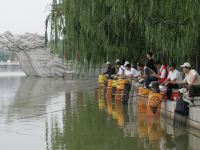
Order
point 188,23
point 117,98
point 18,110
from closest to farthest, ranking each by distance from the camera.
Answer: point 188,23 < point 18,110 < point 117,98

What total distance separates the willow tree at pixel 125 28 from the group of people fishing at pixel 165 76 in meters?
0.30

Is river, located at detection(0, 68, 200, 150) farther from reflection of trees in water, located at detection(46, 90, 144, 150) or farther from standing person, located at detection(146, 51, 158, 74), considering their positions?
standing person, located at detection(146, 51, 158, 74)

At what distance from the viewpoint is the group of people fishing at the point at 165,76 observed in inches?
386

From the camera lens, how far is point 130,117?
11.4 meters

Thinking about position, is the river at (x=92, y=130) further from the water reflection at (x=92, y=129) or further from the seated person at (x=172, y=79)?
the seated person at (x=172, y=79)

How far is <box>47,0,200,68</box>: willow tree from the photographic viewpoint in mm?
8727

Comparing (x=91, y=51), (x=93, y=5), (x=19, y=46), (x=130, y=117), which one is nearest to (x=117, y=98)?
(x=91, y=51)

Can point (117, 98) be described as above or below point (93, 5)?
below

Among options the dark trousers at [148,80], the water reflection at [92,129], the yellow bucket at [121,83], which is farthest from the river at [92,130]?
the yellow bucket at [121,83]

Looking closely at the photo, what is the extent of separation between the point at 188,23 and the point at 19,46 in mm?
33994

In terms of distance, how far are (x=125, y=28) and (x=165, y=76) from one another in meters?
1.78

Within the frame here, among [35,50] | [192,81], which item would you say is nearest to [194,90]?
[192,81]

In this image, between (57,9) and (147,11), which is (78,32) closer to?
(57,9)

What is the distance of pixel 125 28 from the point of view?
37.3 feet
